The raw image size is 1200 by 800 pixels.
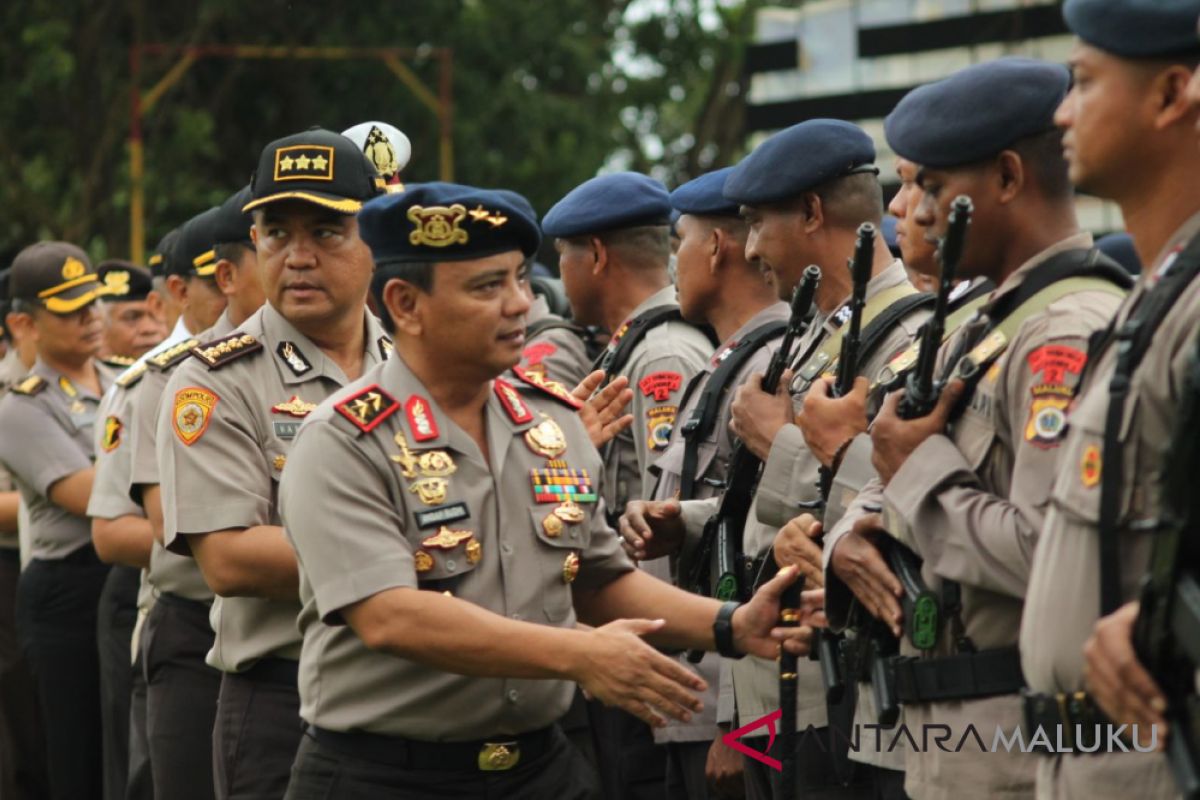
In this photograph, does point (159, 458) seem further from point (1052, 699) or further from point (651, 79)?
point (651, 79)

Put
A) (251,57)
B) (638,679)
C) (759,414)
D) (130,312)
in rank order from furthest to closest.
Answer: (251,57), (130,312), (759,414), (638,679)

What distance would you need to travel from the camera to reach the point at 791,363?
5.77 m

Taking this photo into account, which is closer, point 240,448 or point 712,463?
point 240,448

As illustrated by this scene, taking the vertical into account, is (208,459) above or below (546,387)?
below

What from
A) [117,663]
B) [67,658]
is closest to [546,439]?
[117,663]

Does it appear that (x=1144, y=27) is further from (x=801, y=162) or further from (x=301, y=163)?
(x=301, y=163)

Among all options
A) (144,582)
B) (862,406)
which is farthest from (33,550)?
(862,406)

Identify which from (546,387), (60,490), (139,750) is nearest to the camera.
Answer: (546,387)

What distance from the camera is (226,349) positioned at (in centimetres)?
573

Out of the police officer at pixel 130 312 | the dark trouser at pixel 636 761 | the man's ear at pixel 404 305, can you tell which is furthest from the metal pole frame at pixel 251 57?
the man's ear at pixel 404 305

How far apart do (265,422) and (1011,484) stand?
2.50 meters

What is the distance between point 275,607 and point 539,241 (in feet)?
4.96

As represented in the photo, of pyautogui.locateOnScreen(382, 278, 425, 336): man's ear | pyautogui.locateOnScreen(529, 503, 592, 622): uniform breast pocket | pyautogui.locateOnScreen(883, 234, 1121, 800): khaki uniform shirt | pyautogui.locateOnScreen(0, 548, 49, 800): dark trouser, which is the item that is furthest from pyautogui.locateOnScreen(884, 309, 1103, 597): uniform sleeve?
pyautogui.locateOnScreen(0, 548, 49, 800): dark trouser

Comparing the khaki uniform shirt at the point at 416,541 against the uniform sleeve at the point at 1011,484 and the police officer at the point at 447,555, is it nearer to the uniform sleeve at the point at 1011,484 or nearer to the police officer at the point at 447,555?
the police officer at the point at 447,555
